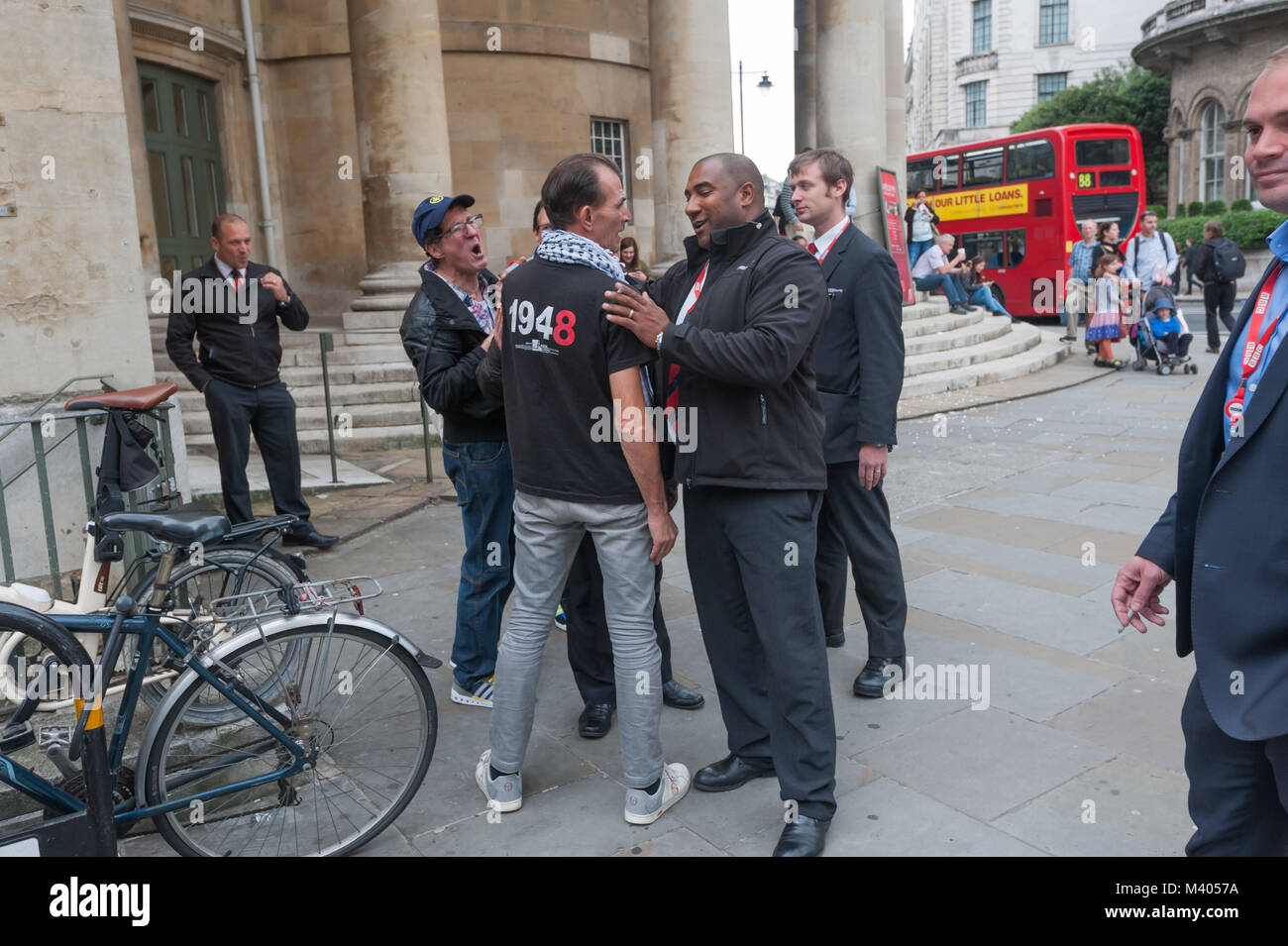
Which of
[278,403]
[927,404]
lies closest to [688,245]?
[278,403]

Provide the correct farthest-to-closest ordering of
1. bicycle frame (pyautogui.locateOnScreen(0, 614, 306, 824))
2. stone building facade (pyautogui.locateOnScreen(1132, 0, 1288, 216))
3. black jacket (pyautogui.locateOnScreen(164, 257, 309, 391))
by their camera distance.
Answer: stone building facade (pyautogui.locateOnScreen(1132, 0, 1288, 216))
black jacket (pyautogui.locateOnScreen(164, 257, 309, 391))
bicycle frame (pyautogui.locateOnScreen(0, 614, 306, 824))

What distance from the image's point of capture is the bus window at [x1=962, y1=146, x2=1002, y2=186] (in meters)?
21.8

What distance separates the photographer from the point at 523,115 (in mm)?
15297

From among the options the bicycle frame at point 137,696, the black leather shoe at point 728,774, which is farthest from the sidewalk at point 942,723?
the bicycle frame at point 137,696

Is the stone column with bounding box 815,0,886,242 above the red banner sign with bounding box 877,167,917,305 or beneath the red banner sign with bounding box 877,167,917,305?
above

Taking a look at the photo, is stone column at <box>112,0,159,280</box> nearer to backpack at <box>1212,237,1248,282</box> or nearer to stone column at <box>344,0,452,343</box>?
stone column at <box>344,0,452,343</box>

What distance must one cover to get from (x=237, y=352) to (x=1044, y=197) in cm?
1861

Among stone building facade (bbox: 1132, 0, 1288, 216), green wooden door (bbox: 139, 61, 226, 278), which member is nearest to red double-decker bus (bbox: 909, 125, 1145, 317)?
Result: green wooden door (bbox: 139, 61, 226, 278)

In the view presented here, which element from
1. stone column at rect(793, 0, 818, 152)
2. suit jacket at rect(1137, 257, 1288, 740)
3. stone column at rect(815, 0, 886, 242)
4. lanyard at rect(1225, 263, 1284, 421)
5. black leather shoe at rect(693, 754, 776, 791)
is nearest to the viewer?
suit jacket at rect(1137, 257, 1288, 740)

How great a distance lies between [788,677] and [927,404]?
8.99 m

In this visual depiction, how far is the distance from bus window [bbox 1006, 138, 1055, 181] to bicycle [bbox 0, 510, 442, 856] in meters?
20.7

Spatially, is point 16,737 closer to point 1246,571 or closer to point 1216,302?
point 1246,571
